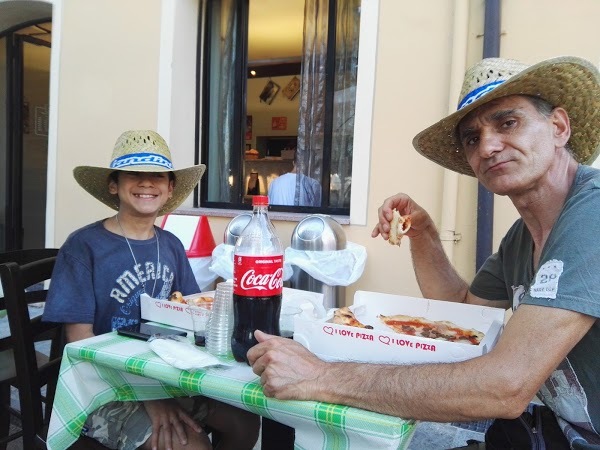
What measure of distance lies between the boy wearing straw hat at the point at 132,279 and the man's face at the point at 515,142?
47.8 inches

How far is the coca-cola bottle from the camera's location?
1336 millimetres

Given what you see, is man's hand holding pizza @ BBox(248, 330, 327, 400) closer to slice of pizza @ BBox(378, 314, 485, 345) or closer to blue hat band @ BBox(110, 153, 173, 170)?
slice of pizza @ BBox(378, 314, 485, 345)

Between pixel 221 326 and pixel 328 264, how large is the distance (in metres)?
2.29

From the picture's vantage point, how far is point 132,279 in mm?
2098

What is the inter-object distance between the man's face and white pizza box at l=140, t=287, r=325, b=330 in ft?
2.26

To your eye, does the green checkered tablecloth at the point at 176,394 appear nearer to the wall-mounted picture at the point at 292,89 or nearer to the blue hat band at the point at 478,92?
the blue hat band at the point at 478,92

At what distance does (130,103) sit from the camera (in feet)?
16.5

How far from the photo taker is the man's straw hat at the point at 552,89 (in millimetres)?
1428

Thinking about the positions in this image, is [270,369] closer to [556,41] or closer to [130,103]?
[556,41]

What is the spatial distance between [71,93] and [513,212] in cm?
447

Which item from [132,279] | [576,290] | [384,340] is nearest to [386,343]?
[384,340]

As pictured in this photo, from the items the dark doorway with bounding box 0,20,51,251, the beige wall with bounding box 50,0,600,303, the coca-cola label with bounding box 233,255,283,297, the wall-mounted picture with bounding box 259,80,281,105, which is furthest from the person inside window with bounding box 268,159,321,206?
the dark doorway with bounding box 0,20,51,251

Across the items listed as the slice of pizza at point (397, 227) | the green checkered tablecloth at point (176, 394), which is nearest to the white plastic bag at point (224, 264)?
the slice of pizza at point (397, 227)

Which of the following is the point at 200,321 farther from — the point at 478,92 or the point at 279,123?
the point at 279,123
